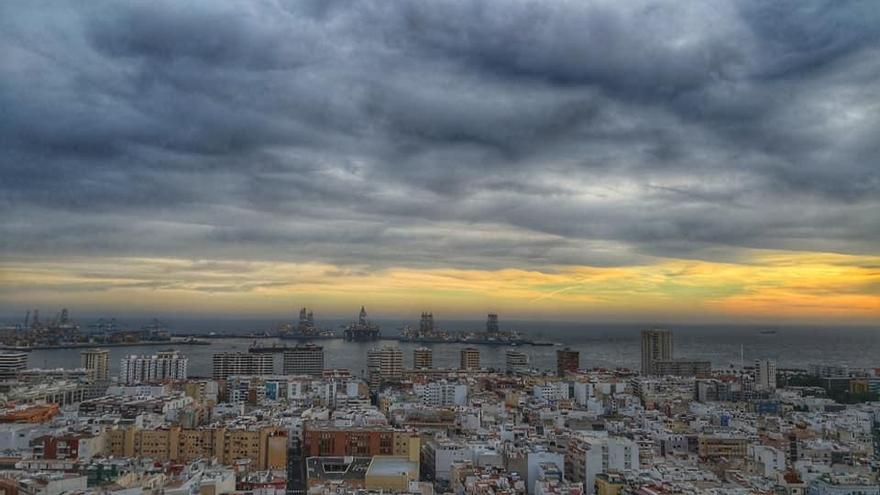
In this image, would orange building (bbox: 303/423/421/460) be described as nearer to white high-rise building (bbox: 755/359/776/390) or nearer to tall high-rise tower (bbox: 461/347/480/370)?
white high-rise building (bbox: 755/359/776/390)

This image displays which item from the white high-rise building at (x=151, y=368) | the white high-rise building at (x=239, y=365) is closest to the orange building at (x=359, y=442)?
the white high-rise building at (x=151, y=368)

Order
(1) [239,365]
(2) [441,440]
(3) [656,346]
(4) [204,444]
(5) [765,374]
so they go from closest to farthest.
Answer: (4) [204,444] → (2) [441,440] → (5) [765,374] → (1) [239,365] → (3) [656,346]

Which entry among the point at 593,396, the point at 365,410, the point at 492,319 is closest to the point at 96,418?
the point at 365,410

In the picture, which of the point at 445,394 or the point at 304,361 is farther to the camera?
the point at 304,361

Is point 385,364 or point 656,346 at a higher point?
point 656,346

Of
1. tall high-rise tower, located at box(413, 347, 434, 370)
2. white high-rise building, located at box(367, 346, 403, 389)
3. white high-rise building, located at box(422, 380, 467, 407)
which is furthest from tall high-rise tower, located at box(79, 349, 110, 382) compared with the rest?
white high-rise building, located at box(422, 380, 467, 407)

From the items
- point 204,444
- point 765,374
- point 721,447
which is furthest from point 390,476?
point 765,374

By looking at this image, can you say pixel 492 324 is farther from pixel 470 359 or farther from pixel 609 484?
pixel 609 484
